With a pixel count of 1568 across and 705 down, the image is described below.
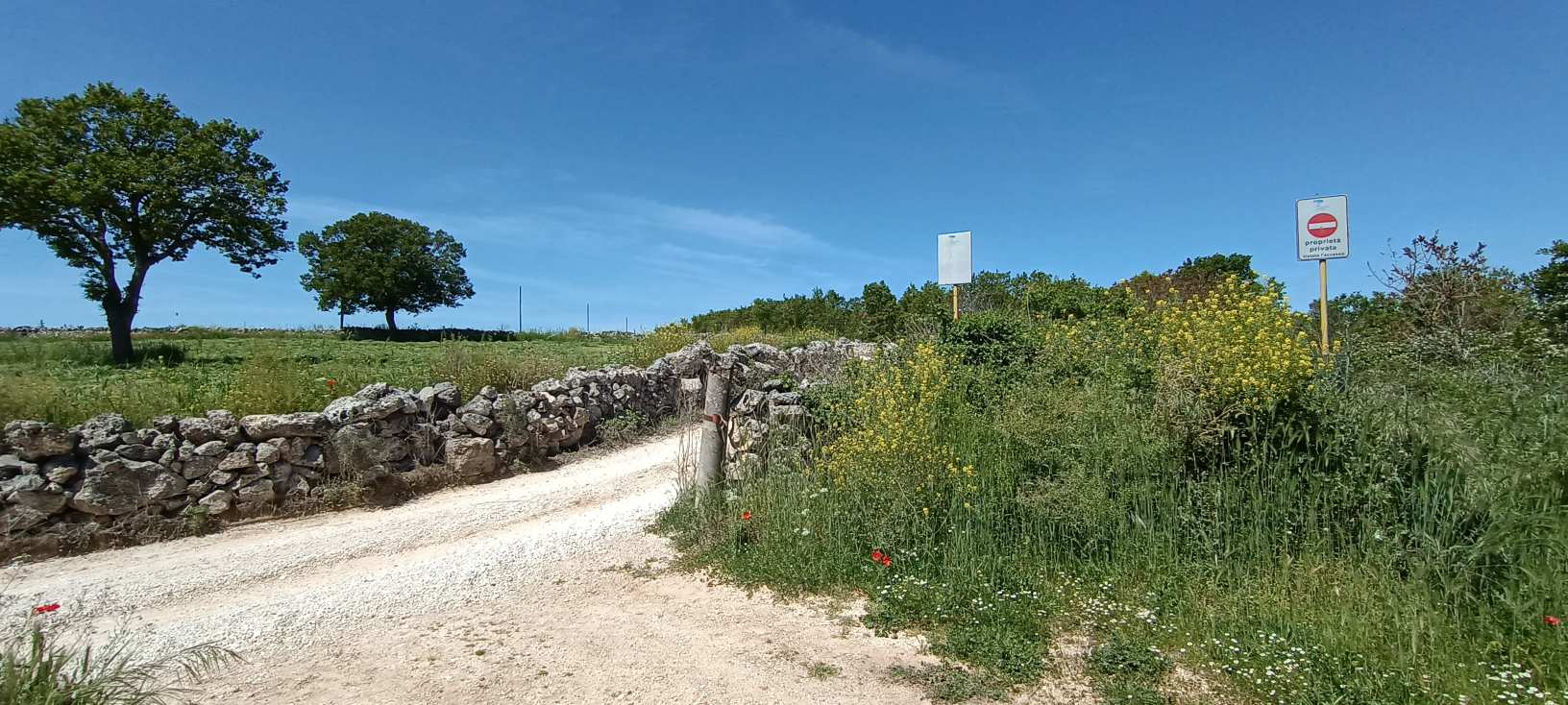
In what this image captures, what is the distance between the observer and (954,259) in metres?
11.2

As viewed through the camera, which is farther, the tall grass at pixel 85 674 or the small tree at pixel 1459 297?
the small tree at pixel 1459 297

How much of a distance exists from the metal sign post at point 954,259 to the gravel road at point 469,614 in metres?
6.65

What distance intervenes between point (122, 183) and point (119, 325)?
360cm

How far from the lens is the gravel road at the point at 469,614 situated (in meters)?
3.67

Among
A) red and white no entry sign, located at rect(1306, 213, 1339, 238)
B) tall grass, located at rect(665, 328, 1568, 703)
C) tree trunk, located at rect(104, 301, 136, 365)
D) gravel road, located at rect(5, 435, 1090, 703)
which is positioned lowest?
gravel road, located at rect(5, 435, 1090, 703)

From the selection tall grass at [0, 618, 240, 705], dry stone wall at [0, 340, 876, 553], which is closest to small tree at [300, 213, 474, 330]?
dry stone wall at [0, 340, 876, 553]

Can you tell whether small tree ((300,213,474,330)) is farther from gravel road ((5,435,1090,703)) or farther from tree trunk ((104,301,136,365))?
gravel road ((5,435,1090,703))

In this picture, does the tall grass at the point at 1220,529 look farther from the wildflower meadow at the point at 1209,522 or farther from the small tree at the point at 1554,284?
the small tree at the point at 1554,284

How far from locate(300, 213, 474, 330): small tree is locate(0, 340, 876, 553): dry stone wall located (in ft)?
137

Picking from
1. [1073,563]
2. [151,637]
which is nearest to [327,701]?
[151,637]

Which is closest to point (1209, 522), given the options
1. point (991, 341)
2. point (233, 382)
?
point (991, 341)

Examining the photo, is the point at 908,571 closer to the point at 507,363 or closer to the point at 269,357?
the point at 507,363

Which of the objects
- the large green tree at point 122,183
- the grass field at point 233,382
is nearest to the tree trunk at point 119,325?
the large green tree at point 122,183

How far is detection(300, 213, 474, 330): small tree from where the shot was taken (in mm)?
43969
